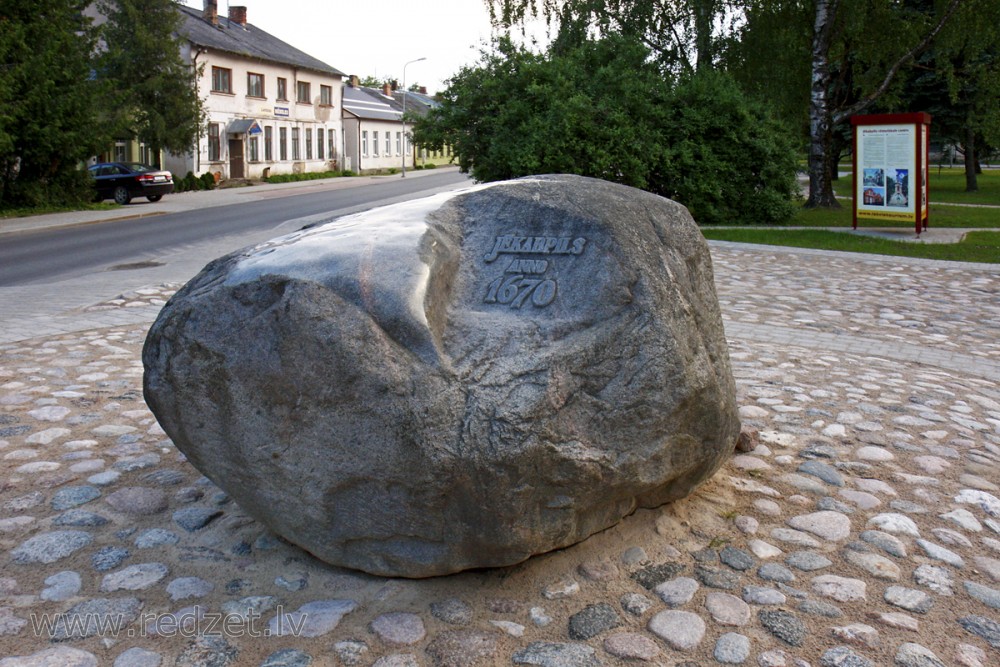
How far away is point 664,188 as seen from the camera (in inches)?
765

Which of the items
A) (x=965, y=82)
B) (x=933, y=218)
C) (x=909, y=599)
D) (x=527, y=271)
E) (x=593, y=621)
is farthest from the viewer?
(x=965, y=82)

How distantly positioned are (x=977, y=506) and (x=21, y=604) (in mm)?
4191

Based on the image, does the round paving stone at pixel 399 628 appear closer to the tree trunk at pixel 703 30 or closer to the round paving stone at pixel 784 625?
the round paving stone at pixel 784 625

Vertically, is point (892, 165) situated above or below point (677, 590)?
above

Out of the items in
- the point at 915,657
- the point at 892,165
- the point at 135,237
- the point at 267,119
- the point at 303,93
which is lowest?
the point at 915,657

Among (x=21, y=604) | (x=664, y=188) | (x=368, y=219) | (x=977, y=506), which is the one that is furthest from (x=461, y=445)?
(x=664, y=188)

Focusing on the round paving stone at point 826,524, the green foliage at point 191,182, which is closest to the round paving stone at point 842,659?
the round paving stone at point 826,524

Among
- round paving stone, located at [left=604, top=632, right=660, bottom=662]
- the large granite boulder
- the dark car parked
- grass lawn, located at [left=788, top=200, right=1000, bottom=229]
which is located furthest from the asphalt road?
grass lawn, located at [left=788, top=200, right=1000, bottom=229]

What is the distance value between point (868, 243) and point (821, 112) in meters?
6.09

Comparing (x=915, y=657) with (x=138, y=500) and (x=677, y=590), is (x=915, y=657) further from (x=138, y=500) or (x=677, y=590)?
(x=138, y=500)

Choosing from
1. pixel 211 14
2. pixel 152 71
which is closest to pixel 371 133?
pixel 211 14

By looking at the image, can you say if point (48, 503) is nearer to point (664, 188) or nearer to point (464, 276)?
point (464, 276)

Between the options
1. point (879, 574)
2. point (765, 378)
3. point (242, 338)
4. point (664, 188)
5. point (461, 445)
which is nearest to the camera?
point (461, 445)

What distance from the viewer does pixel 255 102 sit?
4244 cm
